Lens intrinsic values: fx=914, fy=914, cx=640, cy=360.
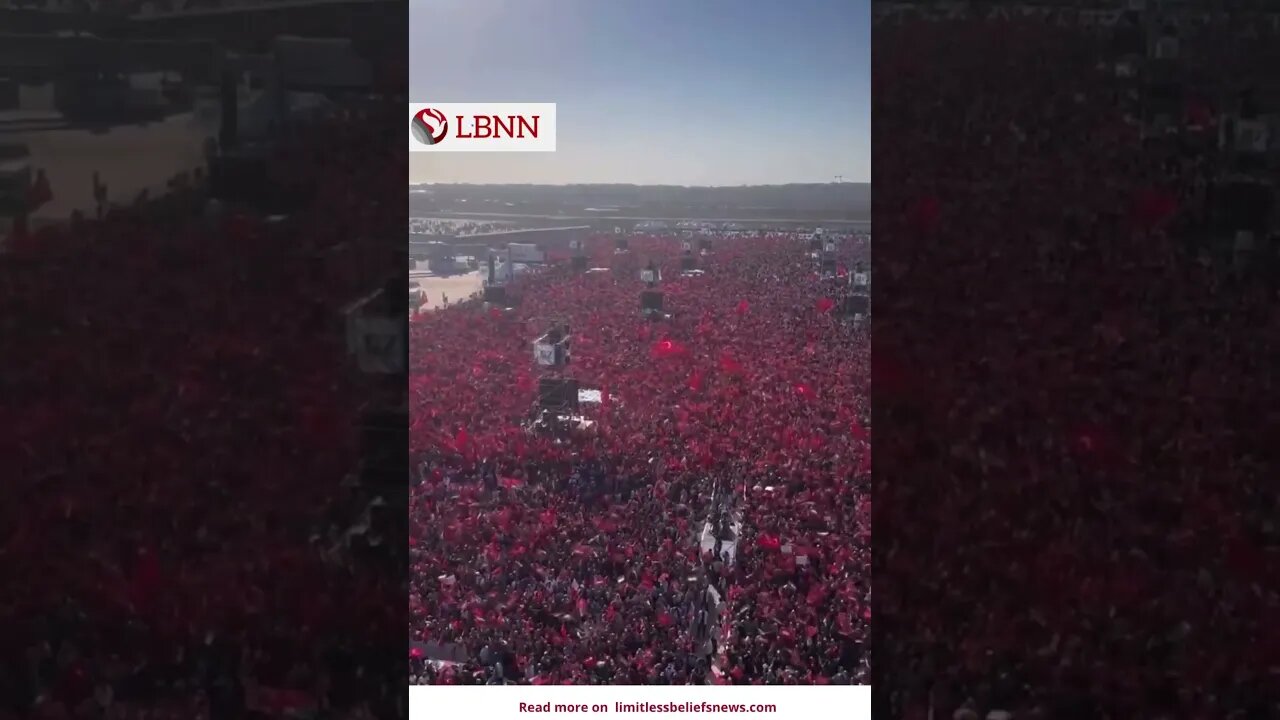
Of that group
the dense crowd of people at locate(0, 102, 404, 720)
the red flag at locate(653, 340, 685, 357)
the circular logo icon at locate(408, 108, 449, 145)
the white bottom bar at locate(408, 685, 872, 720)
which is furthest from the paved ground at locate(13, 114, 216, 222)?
the white bottom bar at locate(408, 685, 872, 720)

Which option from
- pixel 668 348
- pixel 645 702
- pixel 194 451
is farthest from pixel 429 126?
pixel 645 702

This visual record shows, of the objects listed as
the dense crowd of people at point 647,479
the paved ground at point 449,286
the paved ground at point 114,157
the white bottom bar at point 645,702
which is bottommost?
the white bottom bar at point 645,702

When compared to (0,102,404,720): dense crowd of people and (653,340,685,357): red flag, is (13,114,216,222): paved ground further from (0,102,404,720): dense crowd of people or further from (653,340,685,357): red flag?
(653,340,685,357): red flag

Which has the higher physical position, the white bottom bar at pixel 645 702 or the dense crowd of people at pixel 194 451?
the dense crowd of people at pixel 194 451

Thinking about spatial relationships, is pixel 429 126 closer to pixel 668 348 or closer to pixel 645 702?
pixel 668 348
